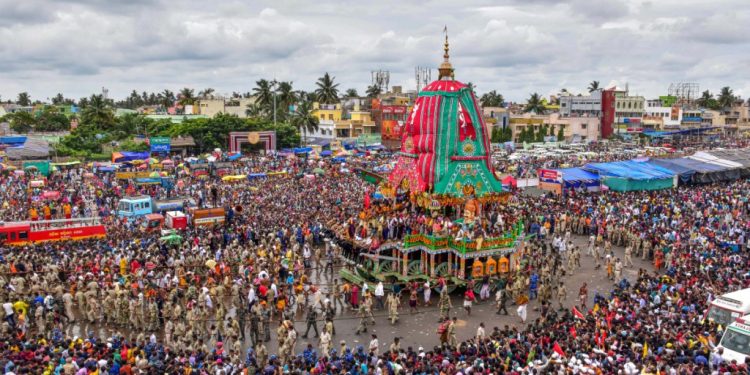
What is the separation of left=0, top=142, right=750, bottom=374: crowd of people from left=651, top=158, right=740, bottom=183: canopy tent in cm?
768

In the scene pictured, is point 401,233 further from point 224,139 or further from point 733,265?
point 224,139

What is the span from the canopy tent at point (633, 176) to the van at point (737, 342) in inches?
1056

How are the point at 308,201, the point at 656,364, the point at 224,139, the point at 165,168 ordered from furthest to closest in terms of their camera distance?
the point at 224,139, the point at 165,168, the point at 308,201, the point at 656,364

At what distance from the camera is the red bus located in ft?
83.3

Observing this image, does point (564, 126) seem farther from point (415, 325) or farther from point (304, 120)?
point (415, 325)

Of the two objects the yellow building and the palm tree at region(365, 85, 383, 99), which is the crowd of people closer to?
the yellow building

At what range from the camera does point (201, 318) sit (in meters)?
17.5

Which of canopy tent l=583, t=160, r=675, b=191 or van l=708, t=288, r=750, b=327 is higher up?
canopy tent l=583, t=160, r=675, b=191

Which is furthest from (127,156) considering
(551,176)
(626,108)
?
(626,108)

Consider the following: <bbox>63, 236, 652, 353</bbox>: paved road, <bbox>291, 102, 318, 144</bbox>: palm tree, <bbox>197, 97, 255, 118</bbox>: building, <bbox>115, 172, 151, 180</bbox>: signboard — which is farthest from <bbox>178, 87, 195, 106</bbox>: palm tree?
<bbox>63, 236, 652, 353</bbox>: paved road

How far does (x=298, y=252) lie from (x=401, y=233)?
5.01m

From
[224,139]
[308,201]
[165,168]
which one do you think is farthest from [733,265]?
[224,139]

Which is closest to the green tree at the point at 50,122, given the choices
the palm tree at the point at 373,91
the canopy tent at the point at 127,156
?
the canopy tent at the point at 127,156

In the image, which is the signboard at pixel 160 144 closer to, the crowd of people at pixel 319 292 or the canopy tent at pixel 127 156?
the canopy tent at pixel 127 156
